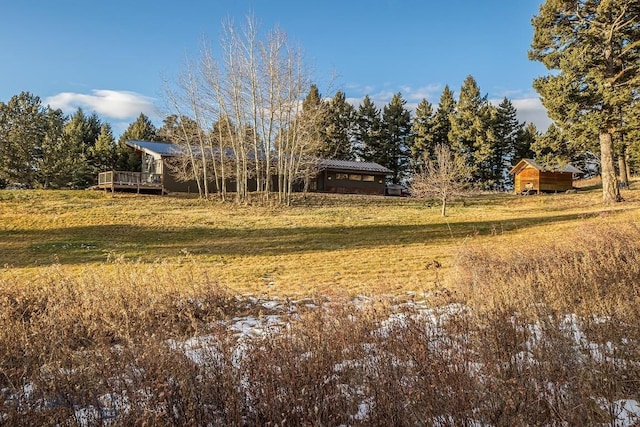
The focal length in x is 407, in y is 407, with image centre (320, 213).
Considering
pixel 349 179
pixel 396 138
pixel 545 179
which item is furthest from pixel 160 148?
pixel 545 179

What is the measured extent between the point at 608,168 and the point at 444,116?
28750 millimetres

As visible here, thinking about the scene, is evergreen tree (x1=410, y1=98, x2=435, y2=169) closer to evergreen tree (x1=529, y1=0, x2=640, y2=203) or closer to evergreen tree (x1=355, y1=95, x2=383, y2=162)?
evergreen tree (x1=355, y1=95, x2=383, y2=162)

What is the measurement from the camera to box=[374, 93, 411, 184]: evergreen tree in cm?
4725

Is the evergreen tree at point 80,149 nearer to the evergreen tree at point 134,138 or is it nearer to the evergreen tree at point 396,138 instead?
the evergreen tree at point 134,138

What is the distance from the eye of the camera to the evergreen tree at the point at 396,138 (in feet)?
155

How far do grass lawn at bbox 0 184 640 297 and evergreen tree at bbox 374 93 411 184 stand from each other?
1991cm

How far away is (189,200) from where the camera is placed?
27.2m

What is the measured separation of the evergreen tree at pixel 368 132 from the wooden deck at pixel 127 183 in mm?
24852

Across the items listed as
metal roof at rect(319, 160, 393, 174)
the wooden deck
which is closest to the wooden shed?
metal roof at rect(319, 160, 393, 174)

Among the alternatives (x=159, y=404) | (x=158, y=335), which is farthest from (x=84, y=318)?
(x=159, y=404)

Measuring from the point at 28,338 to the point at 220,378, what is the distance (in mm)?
2634

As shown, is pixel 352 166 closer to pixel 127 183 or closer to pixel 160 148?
pixel 160 148

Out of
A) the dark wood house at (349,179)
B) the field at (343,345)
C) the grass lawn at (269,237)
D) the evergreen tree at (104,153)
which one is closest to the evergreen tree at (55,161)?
the evergreen tree at (104,153)

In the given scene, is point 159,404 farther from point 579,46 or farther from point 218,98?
point 218,98
